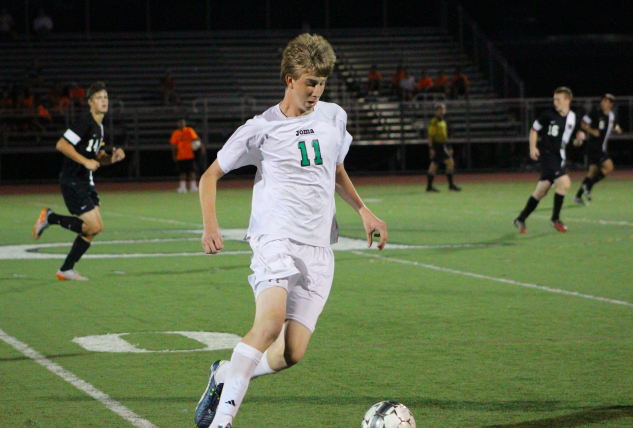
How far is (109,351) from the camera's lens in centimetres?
750

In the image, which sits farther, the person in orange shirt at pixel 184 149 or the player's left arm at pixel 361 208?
the person in orange shirt at pixel 184 149

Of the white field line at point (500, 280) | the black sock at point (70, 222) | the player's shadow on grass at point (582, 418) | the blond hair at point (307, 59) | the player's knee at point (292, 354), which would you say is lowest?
the white field line at point (500, 280)

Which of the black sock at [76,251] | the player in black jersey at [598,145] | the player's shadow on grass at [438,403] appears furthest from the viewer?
the player in black jersey at [598,145]

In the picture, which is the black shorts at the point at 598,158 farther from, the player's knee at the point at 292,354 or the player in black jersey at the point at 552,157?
the player's knee at the point at 292,354

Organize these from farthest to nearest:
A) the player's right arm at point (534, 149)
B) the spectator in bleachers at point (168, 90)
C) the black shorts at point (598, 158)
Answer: the spectator in bleachers at point (168, 90)
the black shorts at point (598, 158)
the player's right arm at point (534, 149)

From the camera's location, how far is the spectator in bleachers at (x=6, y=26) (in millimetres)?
34812

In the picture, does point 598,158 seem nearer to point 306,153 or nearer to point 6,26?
point 306,153

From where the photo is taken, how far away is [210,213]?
204 inches

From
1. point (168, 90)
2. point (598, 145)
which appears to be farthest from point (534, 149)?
point (168, 90)

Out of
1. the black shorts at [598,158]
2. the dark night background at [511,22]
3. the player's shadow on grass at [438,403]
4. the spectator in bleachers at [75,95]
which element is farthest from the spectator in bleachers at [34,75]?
the player's shadow on grass at [438,403]

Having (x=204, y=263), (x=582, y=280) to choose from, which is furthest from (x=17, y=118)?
(x=582, y=280)

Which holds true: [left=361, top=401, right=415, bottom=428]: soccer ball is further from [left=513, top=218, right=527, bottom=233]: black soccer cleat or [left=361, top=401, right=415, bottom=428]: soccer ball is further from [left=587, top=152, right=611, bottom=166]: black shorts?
[left=587, top=152, right=611, bottom=166]: black shorts

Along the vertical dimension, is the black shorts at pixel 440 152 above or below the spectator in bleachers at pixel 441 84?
below

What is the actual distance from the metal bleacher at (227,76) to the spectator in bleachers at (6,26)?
446mm
